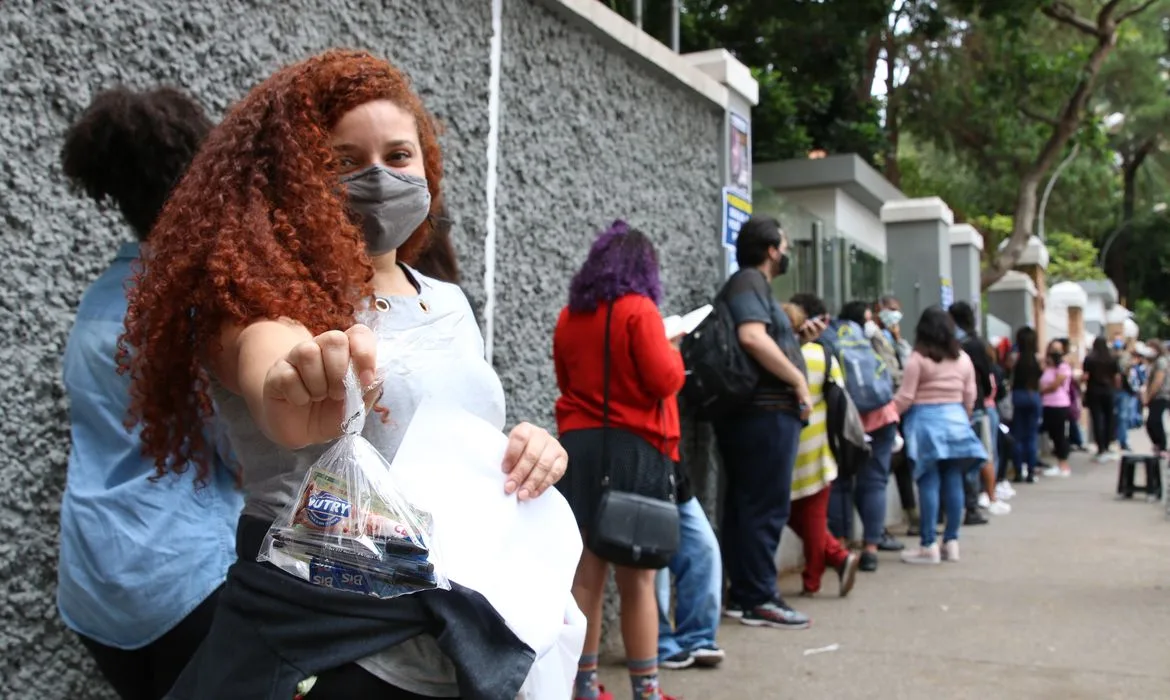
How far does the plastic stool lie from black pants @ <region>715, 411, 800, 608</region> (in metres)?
8.26

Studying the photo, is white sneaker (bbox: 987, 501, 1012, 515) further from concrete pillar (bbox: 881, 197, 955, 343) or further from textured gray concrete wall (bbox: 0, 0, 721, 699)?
textured gray concrete wall (bbox: 0, 0, 721, 699)

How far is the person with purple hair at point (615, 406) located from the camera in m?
4.52

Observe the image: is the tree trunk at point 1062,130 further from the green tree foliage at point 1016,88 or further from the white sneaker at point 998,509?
the white sneaker at point 998,509

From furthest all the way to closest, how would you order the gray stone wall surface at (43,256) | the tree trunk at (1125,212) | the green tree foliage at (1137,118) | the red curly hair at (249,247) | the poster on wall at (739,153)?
the tree trunk at (1125,212), the green tree foliage at (1137,118), the poster on wall at (739,153), the gray stone wall surface at (43,256), the red curly hair at (249,247)

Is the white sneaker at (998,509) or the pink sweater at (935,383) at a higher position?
the pink sweater at (935,383)

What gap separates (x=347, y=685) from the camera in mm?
1697

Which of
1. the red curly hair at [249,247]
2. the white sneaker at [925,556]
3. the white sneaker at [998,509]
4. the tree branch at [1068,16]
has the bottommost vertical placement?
the white sneaker at [925,556]

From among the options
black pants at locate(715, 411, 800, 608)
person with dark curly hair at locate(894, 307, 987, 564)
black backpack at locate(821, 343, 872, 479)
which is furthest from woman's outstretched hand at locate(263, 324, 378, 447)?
person with dark curly hair at locate(894, 307, 987, 564)

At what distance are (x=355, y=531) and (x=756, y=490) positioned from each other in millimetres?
4608

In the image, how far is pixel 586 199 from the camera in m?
5.50

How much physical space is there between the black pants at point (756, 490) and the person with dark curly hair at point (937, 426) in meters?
2.69

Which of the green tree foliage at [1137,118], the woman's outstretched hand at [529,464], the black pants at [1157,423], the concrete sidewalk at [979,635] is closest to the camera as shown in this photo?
the woman's outstretched hand at [529,464]

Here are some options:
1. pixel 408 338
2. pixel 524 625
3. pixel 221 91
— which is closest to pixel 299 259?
pixel 408 338

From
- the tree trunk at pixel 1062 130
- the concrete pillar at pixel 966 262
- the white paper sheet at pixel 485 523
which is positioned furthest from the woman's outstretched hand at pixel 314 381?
the concrete pillar at pixel 966 262
